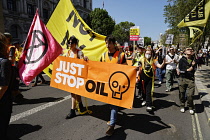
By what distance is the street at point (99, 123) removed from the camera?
3.22m

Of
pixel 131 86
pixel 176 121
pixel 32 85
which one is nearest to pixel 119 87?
pixel 131 86

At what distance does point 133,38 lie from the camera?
1275 cm

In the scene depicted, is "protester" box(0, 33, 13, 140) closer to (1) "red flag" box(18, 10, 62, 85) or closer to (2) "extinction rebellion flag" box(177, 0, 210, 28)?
(1) "red flag" box(18, 10, 62, 85)

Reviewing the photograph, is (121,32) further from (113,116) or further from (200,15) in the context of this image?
(113,116)

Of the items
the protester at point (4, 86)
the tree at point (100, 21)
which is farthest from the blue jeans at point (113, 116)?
the tree at point (100, 21)

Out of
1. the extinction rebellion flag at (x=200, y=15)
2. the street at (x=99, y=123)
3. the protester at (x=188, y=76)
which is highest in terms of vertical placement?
the extinction rebellion flag at (x=200, y=15)

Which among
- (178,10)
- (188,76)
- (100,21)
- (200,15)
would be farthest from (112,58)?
(100,21)

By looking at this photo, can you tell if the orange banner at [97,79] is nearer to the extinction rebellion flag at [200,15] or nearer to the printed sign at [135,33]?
the extinction rebellion flag at [200,15]

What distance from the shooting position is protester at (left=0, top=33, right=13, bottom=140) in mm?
1907

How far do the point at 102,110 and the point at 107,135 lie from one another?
1.33m

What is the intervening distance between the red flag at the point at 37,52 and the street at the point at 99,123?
133 cm

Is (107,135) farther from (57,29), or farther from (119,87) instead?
(57,29)

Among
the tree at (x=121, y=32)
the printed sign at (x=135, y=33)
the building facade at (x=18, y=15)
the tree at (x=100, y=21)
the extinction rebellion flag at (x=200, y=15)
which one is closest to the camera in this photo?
the extinction rebellion flag at (x=200, y=15)

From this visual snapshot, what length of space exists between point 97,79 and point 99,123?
110cm
